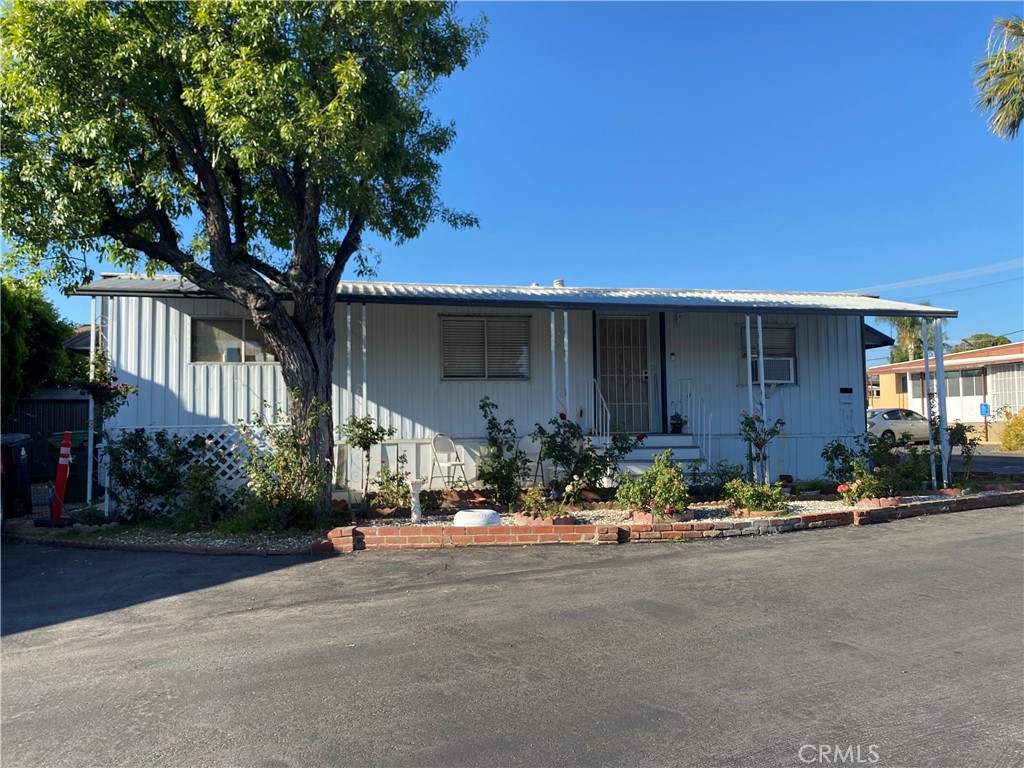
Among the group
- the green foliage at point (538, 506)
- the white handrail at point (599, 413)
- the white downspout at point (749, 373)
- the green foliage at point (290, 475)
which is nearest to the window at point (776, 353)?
the white downspout at point (749, 373)

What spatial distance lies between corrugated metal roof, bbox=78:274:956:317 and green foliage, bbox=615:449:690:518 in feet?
10.4

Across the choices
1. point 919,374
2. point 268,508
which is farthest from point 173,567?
point 919,374

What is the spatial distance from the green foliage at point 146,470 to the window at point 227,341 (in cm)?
181

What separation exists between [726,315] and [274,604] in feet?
30.9

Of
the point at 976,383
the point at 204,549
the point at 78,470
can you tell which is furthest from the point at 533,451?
the point at 976,383

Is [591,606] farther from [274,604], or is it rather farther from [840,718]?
[274,604]

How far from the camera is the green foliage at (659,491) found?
26.9 ft

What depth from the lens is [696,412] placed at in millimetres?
12086

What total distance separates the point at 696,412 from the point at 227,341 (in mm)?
8006

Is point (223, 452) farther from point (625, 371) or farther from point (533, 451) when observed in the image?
point (625, 371)

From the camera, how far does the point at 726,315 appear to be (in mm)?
12305

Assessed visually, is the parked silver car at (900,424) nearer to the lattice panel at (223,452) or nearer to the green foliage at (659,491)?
the green foliage at (659,491)

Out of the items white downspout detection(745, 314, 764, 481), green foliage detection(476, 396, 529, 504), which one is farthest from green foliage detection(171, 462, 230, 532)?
white downspout detection(745, 314, 764, 481)

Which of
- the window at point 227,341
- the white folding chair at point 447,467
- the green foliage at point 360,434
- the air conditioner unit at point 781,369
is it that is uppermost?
the window at point 227,341
